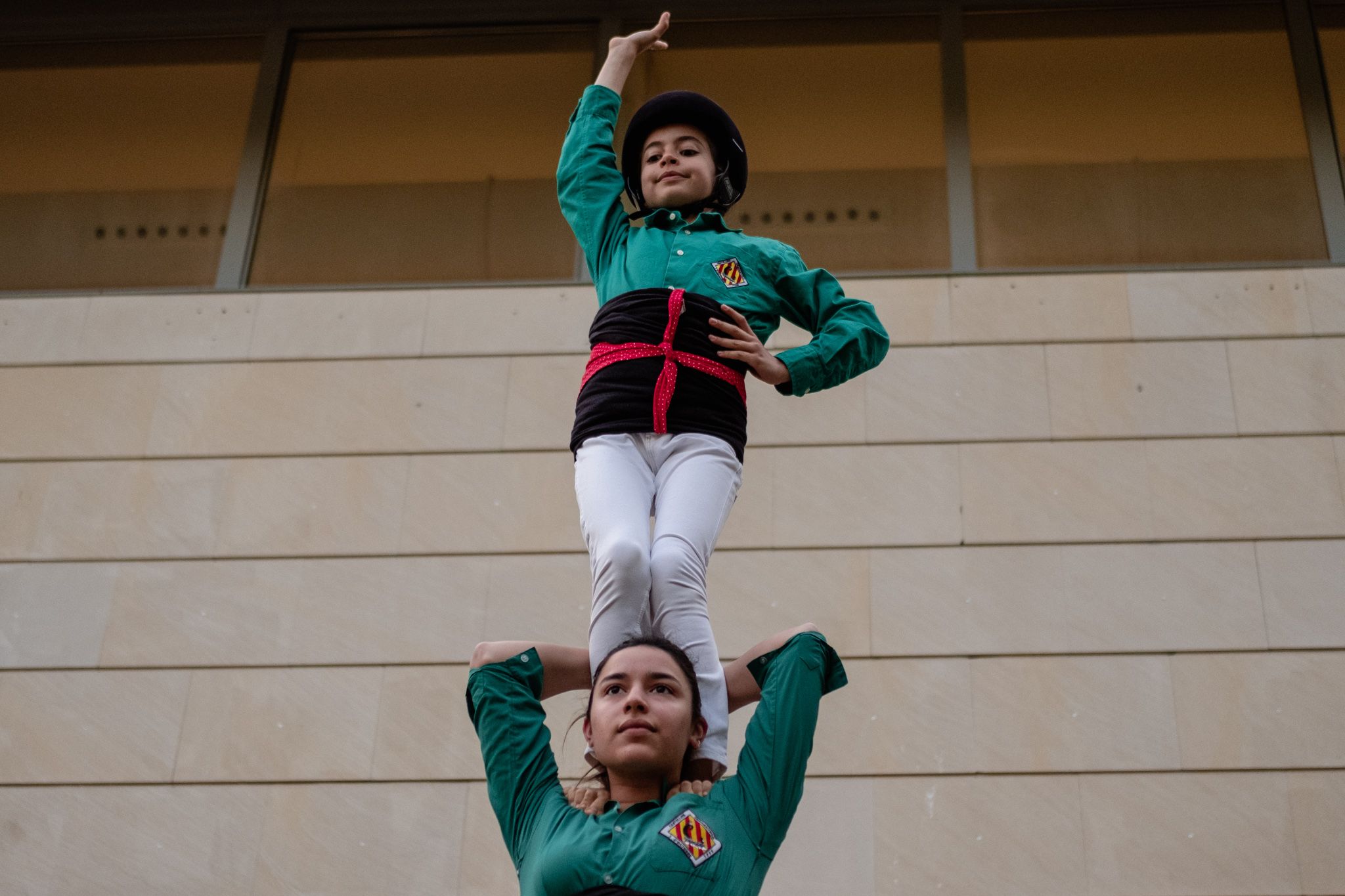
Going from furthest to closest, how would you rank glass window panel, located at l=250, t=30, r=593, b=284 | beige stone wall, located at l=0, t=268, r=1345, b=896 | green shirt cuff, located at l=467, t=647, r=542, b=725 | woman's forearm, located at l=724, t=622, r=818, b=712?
glass window panel, located at l=250, t=30, r=593, b=284
beige stone wall, located at l=0, t=268, r=1345, b=896
woman's forearm, located at l=724, t=622, r=818, b=712
green shirt cuff, located at l=467, t=647, r=542, b=725

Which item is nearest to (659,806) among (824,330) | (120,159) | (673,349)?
Answer: (673,349)

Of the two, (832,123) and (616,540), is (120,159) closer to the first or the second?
(832,123)

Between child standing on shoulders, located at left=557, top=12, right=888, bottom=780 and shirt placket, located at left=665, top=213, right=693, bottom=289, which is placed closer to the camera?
child standing on shoulders, located at left=557, top=12, right=888, bottom=780

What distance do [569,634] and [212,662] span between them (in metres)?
1.20

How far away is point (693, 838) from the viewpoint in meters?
1.96

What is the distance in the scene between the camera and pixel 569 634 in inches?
174

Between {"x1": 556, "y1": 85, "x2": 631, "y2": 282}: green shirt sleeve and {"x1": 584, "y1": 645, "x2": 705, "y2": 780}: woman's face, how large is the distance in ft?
2.77

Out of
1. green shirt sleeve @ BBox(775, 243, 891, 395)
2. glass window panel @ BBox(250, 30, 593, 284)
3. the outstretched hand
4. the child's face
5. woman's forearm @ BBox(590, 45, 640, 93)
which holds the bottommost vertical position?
green shirt sleeve @ BBox(775, 243, 891, 395)

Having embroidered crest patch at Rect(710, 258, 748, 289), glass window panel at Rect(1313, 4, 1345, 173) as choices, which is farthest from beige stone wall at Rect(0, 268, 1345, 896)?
embroidered crest patch at Rect(710, 258, 748, 289)

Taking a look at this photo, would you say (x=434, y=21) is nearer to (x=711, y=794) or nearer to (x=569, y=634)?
(x=569, y=634)

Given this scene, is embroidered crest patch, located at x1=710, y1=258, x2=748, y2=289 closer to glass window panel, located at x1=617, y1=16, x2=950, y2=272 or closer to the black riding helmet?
the black riding helmet

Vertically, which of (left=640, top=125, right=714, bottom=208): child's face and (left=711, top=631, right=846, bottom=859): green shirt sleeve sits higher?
(left=640, top=125, right=714, bottom=208): child's face

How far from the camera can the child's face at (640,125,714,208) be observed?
2.58 metres

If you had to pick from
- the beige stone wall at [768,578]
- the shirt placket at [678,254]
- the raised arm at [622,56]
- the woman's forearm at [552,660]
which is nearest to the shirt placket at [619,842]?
the woman's forearm at [552,660]
